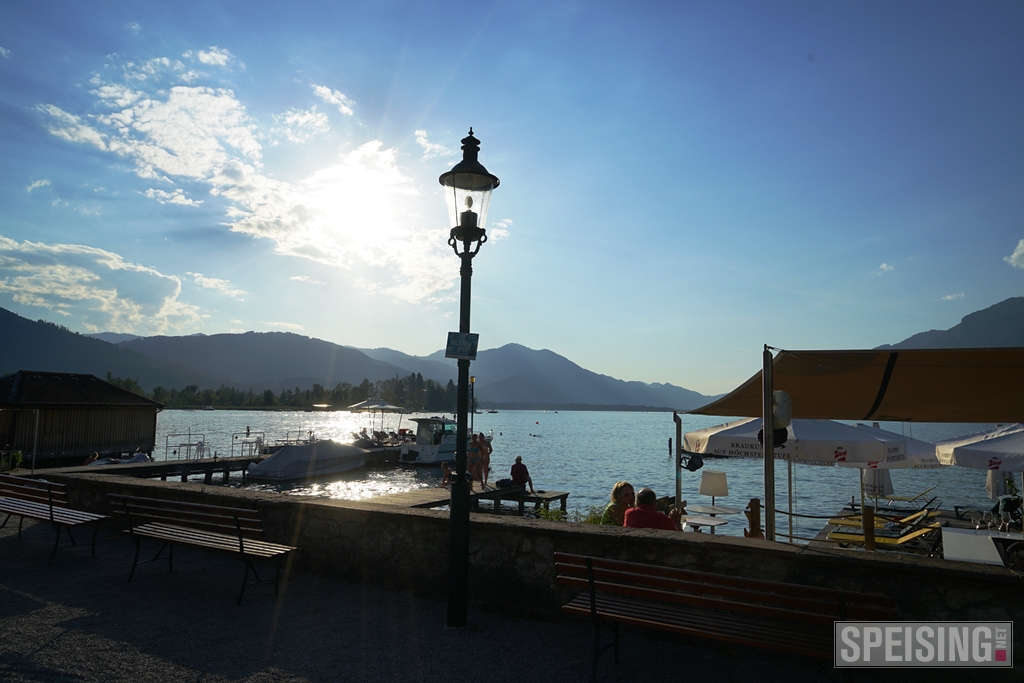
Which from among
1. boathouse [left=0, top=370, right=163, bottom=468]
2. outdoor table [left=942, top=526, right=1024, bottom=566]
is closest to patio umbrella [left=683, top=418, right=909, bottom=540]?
outdoor table [left=942, top=526, right=1024, bottom=566]

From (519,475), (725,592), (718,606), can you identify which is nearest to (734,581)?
(725,592)

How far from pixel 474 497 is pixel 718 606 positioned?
47.8ft

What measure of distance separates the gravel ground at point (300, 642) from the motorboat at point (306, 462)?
27.7m

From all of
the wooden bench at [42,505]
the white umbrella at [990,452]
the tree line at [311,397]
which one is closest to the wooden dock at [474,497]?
the wooden bench at [42,505]

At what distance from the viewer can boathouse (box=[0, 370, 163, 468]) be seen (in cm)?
3116

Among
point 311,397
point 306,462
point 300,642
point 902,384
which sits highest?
point 902,384

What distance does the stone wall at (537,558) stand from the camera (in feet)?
14.1

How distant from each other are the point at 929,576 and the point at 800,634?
46.0 inches

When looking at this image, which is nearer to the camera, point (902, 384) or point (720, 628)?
point (720, 628)

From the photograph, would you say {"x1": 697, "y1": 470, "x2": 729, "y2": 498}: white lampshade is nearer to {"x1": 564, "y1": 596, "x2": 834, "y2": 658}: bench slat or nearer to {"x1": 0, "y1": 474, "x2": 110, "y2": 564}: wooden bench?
{"x1": 564, "y1": 596, "x2": 834, "y2": 658}: bench slat

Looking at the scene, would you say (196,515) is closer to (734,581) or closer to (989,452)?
(734,581)

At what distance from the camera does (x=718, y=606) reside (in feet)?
14.1

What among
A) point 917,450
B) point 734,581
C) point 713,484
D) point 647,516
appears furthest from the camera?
point 713,484

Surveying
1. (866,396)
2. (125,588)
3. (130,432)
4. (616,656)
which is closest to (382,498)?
(125,588)
